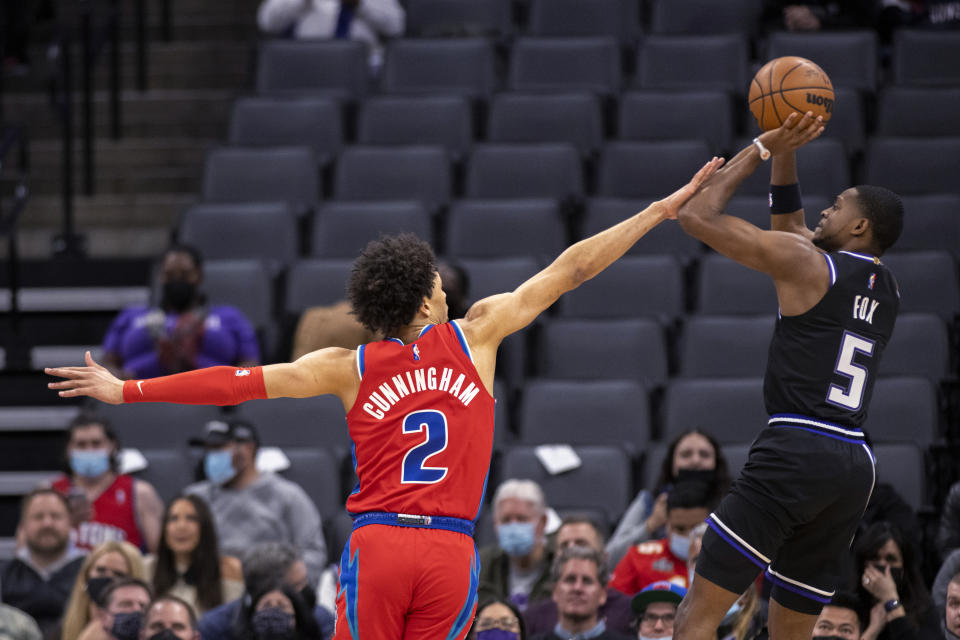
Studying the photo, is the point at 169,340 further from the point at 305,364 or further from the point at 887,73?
the point at 887,73

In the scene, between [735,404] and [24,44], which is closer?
[735,404]

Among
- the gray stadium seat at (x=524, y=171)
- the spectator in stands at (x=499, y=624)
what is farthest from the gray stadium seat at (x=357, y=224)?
the spectator in stands at (x=499, y=624)

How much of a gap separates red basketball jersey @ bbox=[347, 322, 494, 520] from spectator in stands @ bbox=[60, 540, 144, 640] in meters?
3.01

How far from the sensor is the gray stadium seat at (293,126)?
10219 millimetres

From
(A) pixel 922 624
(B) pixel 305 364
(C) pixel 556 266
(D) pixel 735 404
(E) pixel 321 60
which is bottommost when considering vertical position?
(A) pixel 922 624

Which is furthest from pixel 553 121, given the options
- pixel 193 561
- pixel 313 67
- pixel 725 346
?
pixel 193 561

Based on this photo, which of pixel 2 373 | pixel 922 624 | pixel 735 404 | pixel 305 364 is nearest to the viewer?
pixel 305 364

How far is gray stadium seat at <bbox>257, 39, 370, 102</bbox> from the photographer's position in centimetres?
1065

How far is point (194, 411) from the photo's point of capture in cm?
874

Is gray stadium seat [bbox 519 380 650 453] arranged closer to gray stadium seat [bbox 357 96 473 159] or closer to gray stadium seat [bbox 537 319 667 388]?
gray stadium seat [bbox 537 319 667 388]

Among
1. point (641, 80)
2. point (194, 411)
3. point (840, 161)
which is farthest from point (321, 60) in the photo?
point (840, 161)

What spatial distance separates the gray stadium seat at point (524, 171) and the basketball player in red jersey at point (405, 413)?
4941 mm

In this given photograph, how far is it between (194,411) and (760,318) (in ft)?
11.0

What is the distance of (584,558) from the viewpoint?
668cm
